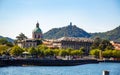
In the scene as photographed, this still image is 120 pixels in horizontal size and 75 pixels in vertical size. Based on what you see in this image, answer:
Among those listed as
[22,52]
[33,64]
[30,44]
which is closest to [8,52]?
[22,52]

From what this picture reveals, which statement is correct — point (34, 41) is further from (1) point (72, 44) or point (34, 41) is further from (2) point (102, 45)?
(2) point (102, 45)

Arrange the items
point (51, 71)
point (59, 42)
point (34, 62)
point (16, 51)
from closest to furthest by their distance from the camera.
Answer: point (51, 71), point (34, 62), point (16, 51), point (59, 42)

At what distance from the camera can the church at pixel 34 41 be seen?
119 meters

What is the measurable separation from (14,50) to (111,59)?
31189mm

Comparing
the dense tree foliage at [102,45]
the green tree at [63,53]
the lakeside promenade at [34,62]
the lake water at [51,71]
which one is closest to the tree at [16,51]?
the green tree at [63,53]

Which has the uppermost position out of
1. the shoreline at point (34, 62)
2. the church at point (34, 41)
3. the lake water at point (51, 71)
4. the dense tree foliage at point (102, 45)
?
the church at point (34, 41)

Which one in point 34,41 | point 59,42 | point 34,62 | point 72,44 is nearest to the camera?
point 34,62

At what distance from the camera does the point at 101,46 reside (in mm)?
118062

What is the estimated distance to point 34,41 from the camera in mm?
119375

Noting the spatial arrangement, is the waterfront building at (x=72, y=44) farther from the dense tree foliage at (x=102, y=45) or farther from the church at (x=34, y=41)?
the church at (x=34, y=41)

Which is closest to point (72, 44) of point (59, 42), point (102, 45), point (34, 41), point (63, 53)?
point (59, 42)

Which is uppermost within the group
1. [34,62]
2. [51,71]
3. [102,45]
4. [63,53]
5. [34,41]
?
[34,41]

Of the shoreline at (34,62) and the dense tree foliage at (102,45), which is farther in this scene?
the dense tree foliage at (102,45)

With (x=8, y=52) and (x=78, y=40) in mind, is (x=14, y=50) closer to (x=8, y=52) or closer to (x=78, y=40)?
(x=8, y=52)
